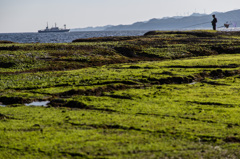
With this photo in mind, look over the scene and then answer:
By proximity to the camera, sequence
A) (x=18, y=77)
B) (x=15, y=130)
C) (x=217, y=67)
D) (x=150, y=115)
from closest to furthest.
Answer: (x=15, y=130) < (x=150, y=115) < (x=18, y=77) < (x=217, y=67)

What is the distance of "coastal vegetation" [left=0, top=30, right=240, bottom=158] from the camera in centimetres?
1756

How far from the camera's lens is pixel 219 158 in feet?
55.1

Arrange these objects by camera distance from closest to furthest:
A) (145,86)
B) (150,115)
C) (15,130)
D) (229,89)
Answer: (15,130) < (150,115) < (229,89) < (145,86)

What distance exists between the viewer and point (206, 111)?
24312mm

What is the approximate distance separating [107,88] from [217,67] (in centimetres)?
2076

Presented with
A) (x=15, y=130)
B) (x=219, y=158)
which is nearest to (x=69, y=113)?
(x=15, y=130)

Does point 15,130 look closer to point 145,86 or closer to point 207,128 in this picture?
point 207,128

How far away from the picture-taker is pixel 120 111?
79.9 ft

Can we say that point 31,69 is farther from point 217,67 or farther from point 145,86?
point 217,67

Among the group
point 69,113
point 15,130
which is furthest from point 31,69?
point 15,130

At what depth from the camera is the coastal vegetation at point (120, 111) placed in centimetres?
1756

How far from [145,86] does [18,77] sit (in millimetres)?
15129

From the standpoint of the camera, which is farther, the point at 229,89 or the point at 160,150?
the point at 229,89

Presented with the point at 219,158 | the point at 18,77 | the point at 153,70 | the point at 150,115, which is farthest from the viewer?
the point at 153,70
